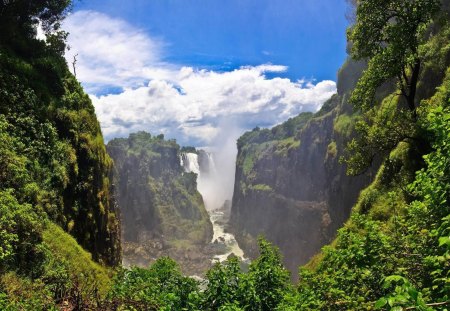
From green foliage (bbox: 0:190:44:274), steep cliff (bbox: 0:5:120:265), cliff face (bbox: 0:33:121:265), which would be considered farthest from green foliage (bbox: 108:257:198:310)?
steep cliff (bbox: 0:5:120:265)

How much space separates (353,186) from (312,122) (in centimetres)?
6389

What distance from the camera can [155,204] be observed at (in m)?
150

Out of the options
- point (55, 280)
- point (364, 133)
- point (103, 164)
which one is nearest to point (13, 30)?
point (103, 164)

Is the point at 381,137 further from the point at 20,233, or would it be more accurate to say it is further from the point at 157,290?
the point at 20,233

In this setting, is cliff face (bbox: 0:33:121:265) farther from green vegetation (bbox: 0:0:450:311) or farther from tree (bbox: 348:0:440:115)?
tree (bbox: 348:0:440:115)

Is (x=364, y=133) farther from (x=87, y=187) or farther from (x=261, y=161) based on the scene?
(x=261, y=161)

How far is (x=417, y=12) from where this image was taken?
1858cm

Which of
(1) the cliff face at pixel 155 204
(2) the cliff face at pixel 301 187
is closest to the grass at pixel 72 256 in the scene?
(2) the cliff face at pixel 301 187

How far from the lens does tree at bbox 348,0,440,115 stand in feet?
61.5

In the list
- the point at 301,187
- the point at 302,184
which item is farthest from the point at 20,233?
the point at 301,187

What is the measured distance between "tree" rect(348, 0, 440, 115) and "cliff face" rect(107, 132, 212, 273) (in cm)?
10691

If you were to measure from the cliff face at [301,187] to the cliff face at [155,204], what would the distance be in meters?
22.3

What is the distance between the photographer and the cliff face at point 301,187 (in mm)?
93750

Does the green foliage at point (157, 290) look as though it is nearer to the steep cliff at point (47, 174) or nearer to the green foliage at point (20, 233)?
the steep cliff at point (47, 174)
